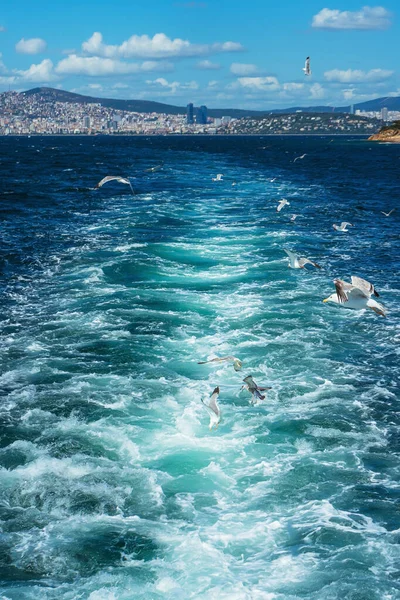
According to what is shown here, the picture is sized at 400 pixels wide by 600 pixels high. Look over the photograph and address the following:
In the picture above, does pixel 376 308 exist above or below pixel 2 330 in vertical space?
above

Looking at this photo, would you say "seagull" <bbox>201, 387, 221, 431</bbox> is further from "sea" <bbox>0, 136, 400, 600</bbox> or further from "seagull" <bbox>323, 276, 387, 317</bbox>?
"seagull" <bbox>323, 276, 387, 317</bbox>

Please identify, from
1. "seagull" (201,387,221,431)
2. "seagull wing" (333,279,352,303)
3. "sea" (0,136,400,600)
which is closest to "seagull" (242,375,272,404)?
"sea" (0,136,400,600)

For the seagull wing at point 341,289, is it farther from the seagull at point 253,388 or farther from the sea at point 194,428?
the seagull at point 253,388

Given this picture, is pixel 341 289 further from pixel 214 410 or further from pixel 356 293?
pixel 214 410

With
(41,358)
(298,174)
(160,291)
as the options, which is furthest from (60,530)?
(298,174)

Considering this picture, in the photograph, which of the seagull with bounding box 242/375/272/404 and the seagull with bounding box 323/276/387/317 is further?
the seagull with bounding box 323/276/387/317

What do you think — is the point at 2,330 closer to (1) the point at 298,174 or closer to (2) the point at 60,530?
(2) the point at 60,530
